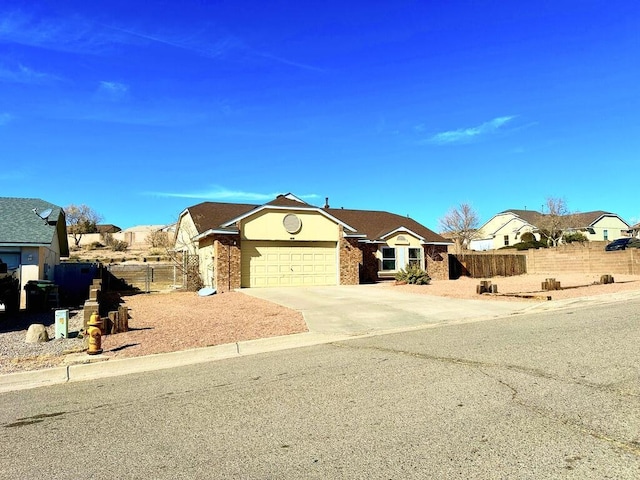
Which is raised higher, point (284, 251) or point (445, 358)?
point (284, 251)

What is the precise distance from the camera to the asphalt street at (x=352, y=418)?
3.72 meters

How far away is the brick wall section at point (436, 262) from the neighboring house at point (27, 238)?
2051 centimetres

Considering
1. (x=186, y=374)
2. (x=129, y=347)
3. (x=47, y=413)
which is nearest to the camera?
(x=47, y=413)

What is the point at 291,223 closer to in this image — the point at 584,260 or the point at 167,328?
the point at 167,328

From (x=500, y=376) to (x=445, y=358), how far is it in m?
1.28

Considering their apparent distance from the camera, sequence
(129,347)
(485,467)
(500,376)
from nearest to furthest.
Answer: (485,467)
(500,376)
(129,347)

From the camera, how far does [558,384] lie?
565 centimetres

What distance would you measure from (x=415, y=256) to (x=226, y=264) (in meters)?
13.0

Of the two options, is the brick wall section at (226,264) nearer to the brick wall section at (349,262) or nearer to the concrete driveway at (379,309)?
the concrete driveway at (379,309)

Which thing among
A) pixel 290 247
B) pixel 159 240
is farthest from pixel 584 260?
pixel 159 240

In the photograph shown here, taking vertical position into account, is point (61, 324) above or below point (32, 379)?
above

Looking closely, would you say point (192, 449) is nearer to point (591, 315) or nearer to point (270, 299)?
point (591, 315)

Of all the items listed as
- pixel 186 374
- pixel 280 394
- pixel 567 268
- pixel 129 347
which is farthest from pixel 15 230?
pixel 567 268

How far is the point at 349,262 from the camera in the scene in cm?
2511
